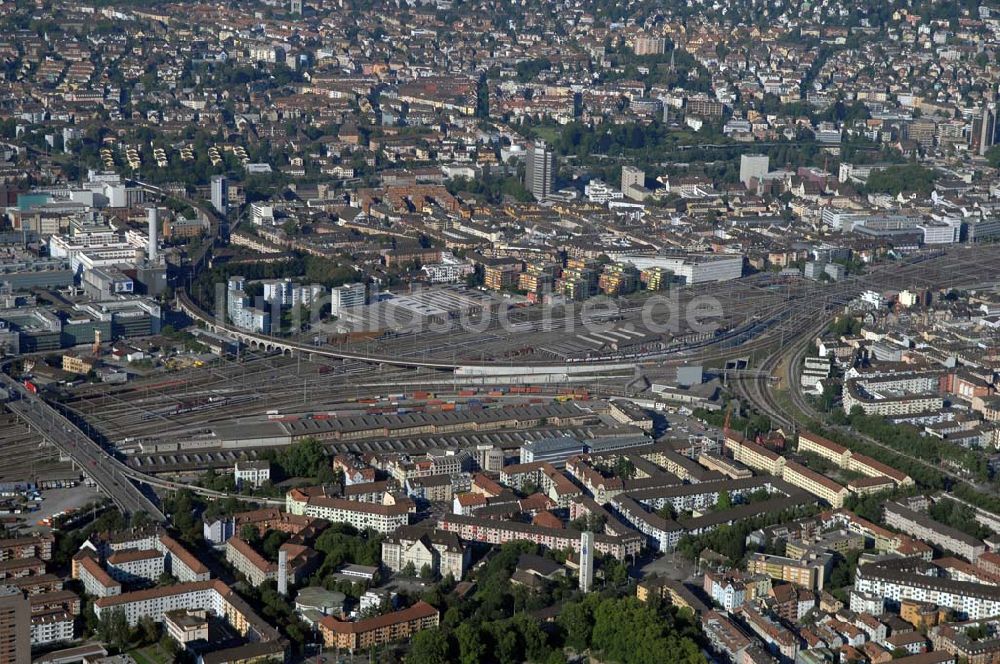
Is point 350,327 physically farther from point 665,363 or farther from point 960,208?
point 960,208

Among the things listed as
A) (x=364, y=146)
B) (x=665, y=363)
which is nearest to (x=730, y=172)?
(x=364, y=146)

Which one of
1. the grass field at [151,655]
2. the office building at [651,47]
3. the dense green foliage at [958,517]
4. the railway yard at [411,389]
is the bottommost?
the grass field at [151,655]

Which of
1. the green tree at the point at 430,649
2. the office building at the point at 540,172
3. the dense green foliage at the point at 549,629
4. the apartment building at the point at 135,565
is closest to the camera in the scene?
the green tree at the point at 430,649

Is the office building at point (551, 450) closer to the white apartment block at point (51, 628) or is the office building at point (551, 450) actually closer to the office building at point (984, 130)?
the white apartment block at point (51, 628)

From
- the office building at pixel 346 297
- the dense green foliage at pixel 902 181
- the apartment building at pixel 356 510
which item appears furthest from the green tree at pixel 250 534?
the dense green foliage at pixel 902 181

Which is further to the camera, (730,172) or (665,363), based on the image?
(730,172)

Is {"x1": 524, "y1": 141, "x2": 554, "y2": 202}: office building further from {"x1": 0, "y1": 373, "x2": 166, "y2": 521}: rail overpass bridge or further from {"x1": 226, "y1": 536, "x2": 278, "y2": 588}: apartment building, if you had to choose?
{"x1": 226, "y1": 536, "x2": 278, "y2": 588}: apartment building

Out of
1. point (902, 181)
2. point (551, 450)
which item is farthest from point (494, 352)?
point (902, 181)
